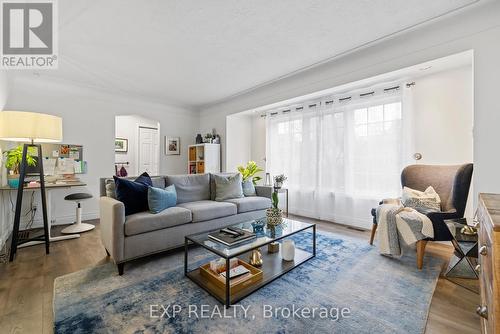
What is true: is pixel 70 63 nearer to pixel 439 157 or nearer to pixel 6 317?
pixel 6 317

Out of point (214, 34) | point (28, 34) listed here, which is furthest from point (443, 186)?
point (28, 34)

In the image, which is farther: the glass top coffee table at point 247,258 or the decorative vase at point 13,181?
the decorative vase at point 13,181

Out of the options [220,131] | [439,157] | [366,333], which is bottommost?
[366,333]

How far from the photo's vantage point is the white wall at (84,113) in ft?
11.9

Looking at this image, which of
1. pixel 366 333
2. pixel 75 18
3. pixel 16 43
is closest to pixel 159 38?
pixel 75 18

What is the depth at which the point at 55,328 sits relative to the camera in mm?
1410

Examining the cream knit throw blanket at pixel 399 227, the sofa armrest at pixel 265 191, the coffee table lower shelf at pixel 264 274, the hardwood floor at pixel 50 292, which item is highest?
the sofa armrest at pixel 265 191

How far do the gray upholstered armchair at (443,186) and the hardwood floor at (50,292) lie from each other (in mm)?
458

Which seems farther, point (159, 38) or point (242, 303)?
point (159, 38)

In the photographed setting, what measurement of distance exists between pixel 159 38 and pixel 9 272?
9.14ft

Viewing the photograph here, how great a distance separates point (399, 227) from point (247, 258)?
1.62 meters

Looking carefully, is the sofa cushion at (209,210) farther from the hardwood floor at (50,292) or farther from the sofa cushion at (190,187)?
the hardwood floor at (50,292)

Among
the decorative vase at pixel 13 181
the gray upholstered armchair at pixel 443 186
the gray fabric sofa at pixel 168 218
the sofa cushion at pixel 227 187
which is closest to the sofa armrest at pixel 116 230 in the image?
the gray fabric sofa at pixel 168 218

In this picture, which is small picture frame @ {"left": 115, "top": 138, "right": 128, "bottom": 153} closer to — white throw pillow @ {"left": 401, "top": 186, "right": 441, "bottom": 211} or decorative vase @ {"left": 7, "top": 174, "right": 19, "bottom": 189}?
decorative vase @ {"left": 7, "top": 174, "right": 19, "bottom": 189}
